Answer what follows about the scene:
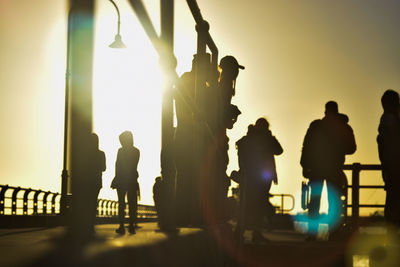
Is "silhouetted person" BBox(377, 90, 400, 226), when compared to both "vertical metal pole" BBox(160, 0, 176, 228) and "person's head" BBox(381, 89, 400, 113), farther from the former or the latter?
"vertical metal pole" BBox(160, 0, 176, 228)

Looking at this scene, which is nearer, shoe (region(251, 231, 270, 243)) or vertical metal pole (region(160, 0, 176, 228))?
vertical metal pole (region(160, 0, 176, 228))

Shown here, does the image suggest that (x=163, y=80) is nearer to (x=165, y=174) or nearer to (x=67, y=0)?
(x=165, y=174)

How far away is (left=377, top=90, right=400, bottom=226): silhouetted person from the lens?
350 inches

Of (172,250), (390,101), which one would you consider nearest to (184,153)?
(172,250)

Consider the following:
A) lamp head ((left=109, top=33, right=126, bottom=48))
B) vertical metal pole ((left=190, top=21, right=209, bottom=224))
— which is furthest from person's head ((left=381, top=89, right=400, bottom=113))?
lamp head ((left=109, top=33, right=126, bottom=48))

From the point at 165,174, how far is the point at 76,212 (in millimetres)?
2682

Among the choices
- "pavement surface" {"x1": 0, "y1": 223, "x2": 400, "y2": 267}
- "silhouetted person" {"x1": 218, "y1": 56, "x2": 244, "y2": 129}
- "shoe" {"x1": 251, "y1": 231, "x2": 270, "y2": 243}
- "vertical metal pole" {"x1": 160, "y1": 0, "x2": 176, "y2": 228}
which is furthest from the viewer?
"shoe" {"x1": 251, "y1": 231, "x2": 270, "y2": 243}

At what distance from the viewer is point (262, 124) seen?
10562mm

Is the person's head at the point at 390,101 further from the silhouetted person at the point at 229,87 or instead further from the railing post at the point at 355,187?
the railing post at the point at 355,187

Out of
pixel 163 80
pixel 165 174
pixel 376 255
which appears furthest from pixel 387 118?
pixel 163 80

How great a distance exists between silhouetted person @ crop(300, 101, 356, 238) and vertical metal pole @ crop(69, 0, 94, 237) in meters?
7.15

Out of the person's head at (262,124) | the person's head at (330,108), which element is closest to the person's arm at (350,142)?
the person's head at (330,108)

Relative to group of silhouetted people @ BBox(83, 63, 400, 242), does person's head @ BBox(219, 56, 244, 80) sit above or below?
above

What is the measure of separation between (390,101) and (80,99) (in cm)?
709
